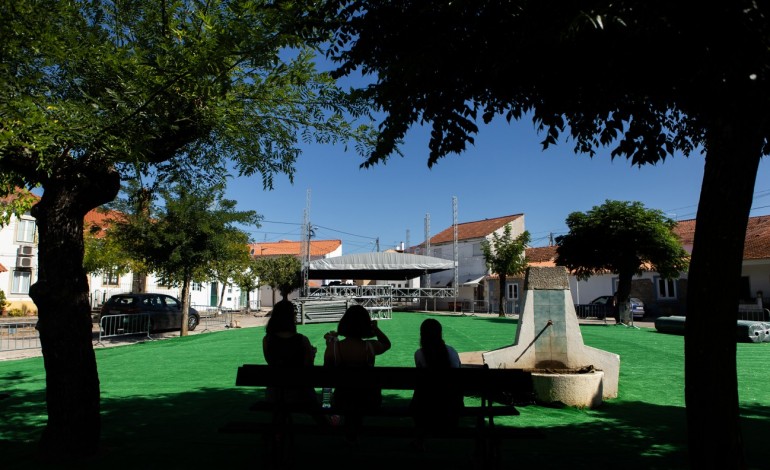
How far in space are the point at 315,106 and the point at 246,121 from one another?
2.70ft

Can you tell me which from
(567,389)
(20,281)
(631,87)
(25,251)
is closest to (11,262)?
(25,251)

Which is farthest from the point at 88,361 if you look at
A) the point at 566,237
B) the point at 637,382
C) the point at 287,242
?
the point at 287,242

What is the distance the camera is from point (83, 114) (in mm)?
4039

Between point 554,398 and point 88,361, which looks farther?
point 554,398

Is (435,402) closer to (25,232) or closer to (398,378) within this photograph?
(398,378)

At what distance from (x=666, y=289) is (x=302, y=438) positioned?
3346 cm

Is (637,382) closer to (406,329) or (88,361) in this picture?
(88,361)

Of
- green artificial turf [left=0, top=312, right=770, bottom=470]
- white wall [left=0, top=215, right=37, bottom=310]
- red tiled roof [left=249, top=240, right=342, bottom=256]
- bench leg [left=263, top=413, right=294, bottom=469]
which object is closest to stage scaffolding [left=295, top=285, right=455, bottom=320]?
green artificial turf [left=0, top=312, right=770, bottom=470]

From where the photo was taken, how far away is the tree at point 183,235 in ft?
55.6

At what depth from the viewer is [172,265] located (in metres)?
17.4

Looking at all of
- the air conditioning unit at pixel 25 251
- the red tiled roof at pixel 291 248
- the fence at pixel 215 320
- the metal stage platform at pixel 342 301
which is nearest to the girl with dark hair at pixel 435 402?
the fence at pixel 215 320

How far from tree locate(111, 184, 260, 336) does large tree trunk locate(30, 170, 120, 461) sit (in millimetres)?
12467

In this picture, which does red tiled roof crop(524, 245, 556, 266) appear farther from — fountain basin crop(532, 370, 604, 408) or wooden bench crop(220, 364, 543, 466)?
wooden bench crop(220, 364, 543, 466)

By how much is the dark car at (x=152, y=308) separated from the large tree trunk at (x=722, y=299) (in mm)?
16998
